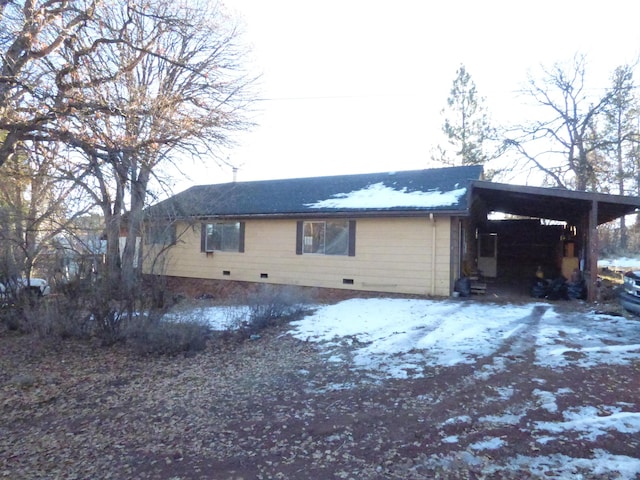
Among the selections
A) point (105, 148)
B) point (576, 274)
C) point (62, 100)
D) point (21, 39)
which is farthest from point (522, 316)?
point (21, 39)

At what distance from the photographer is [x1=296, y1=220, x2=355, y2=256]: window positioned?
13.2 meters

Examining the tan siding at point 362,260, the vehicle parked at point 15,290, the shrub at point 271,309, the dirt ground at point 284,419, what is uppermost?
the tan siding at point 362,260

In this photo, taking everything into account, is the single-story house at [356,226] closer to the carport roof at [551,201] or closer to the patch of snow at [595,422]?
the carport roof at [551,201]

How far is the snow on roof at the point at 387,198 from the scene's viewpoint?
12062mm

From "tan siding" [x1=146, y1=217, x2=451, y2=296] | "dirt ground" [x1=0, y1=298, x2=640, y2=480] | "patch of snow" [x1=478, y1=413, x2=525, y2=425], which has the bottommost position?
"dirt ground" [x1=0, y1=298, x2=640, y2=480]

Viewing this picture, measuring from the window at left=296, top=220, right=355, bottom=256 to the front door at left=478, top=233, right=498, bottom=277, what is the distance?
8.13m

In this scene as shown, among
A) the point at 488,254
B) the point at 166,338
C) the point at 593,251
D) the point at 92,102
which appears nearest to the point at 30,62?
the point at 92,102

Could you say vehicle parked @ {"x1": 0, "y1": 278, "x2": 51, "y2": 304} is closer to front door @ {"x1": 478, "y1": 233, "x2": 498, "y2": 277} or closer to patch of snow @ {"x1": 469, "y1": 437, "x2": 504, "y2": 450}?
patch of snow @ {"x1": 469, "y1": 437, "x2": 504, "y2": 450}

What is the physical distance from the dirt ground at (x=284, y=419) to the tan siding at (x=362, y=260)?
524 cm

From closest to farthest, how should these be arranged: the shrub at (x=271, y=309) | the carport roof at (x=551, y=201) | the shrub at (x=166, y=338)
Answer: the shrub at (x=166, y=338) → the shrub at (x=271, y=309) → the carport roof at (x=551, y=201)

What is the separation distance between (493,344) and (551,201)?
7927 millimetres

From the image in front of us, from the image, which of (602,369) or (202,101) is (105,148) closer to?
(202,101)

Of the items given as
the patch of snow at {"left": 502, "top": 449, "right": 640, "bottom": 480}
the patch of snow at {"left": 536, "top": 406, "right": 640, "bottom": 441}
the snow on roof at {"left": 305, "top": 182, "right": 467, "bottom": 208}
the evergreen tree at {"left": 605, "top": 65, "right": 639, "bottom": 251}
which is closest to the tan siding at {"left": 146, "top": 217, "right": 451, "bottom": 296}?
the snow on roof at {"left": 305, "top": 182, "right": 467, "bottom": 208}

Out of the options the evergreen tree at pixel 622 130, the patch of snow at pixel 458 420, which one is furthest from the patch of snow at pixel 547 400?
the evergreen tree at pixel 622 130
